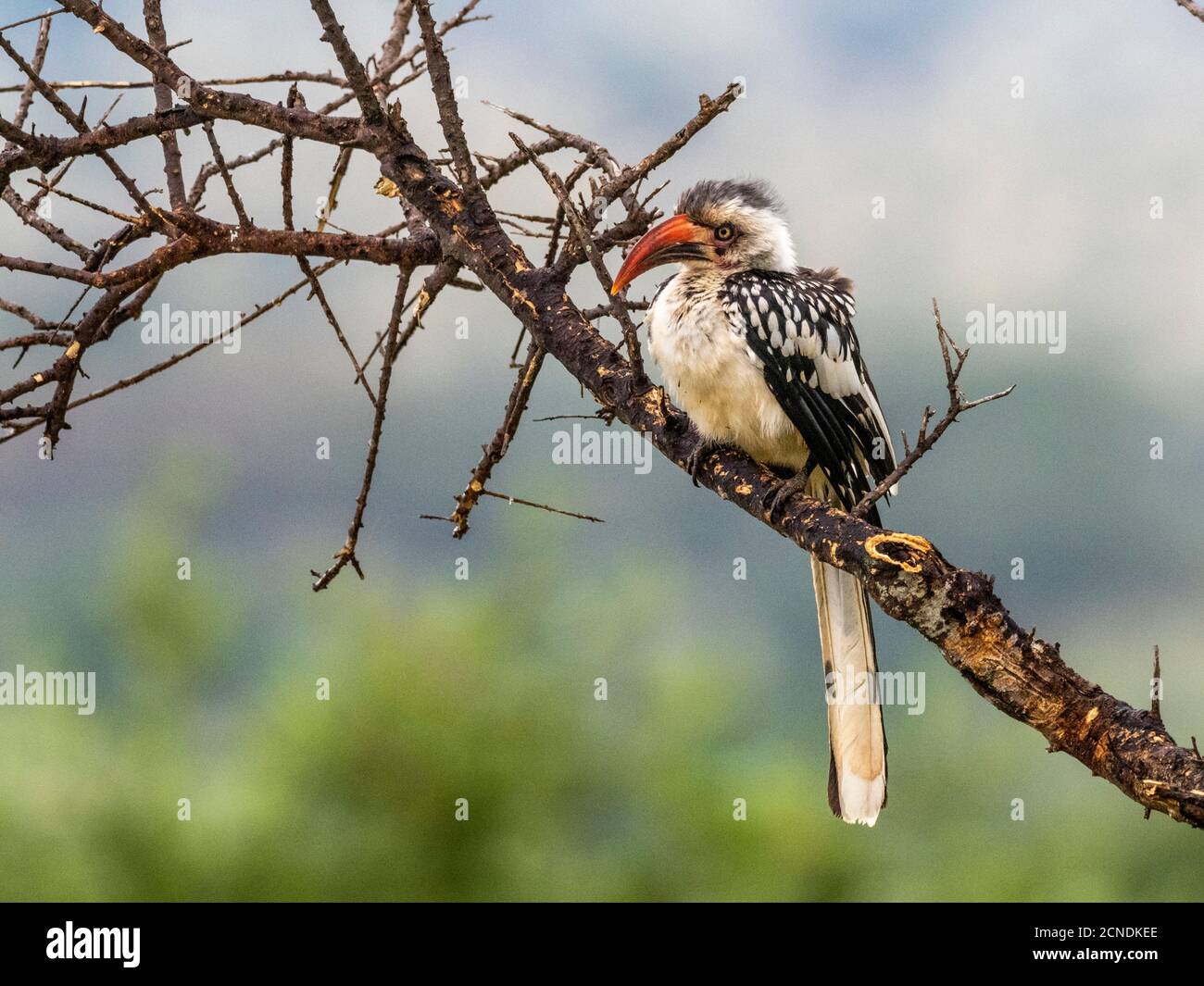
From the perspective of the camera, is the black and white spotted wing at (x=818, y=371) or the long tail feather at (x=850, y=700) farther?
the black and white spotted wing at (x=818, y=371)

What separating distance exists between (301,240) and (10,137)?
0.54 metres

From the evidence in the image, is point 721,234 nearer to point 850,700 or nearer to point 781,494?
point 781,494

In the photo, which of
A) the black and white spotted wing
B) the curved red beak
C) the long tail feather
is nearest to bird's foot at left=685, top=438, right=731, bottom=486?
the black and white spotted wing

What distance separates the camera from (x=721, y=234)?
251cm

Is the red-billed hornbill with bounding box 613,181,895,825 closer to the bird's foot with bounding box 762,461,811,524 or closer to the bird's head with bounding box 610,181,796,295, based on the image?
the bird's head with bounding box 610,181,796,295

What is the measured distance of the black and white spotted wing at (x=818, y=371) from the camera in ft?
7.47

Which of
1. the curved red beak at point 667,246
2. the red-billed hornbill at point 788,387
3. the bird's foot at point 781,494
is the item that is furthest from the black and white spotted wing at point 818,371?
the bird's foot at point 781,494

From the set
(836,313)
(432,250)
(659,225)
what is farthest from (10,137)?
(836,313)

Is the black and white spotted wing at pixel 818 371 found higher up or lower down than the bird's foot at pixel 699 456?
higher up

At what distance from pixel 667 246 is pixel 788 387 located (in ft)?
1.42

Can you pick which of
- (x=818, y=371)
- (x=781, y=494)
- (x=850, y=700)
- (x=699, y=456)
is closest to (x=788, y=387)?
(x=818, y=371)

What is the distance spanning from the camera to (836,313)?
2430 millimetres

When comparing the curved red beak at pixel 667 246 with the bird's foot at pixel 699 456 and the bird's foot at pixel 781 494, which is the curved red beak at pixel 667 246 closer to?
the bird's foot at pixel 699 456

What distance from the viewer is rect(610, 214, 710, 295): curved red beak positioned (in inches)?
96.3
